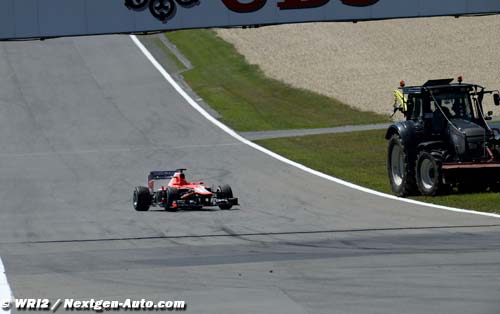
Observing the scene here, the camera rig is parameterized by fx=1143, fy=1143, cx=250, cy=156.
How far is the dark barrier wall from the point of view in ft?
74.8

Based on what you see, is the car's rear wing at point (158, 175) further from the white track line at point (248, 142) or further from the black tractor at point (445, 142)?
the black tractor at point (445, 142)

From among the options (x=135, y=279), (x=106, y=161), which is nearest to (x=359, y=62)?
(x=106, y=161)

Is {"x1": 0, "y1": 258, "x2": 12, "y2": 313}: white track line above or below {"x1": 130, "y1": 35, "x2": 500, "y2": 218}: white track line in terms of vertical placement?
above

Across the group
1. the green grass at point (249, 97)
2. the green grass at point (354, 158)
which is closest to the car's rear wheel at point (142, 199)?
the green grass at point (354, 158)

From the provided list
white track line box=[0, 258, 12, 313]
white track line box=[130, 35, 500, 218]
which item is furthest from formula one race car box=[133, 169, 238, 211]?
white track line box=[0, 258, 12, 313]

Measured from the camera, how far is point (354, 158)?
34.1 metres

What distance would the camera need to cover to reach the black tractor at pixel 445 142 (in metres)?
25.0

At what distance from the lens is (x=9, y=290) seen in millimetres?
14406

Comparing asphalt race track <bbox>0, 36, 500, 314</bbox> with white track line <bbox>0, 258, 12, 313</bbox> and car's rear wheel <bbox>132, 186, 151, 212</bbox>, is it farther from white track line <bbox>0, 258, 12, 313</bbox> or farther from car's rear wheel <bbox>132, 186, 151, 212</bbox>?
car's rear wheel <bbox>132, 186, 151, 212</bbox>

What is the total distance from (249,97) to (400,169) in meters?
21.4

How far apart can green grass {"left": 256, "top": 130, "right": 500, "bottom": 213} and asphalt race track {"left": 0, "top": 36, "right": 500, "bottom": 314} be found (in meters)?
0.99

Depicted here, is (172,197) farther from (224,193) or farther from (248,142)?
(248,142)

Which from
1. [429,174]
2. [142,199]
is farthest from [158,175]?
[429,174]

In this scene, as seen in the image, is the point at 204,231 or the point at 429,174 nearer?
the point at 204,231
